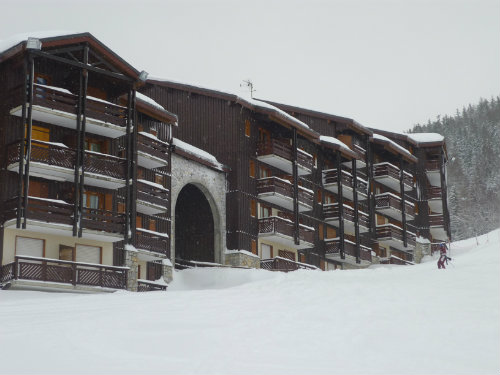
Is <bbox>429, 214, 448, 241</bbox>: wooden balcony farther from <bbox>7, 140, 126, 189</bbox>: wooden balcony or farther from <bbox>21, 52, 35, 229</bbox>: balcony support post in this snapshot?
<bbox>21, 52, 35, 229</bbox>: balcony support post

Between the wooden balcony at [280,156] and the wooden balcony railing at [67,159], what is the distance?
14.5 m

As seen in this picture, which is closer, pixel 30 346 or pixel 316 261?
pixel 30 346

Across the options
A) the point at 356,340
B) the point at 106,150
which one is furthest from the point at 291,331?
the point at 106,150

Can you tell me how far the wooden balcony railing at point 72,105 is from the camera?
123 ft

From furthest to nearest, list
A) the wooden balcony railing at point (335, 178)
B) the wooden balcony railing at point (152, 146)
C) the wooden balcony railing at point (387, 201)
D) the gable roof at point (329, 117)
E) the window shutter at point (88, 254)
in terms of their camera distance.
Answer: the wooden balcony railing at point (387, 201)
the gable roof at point (329, 117)
the wooden balcony railing at point (335, 178)
the wooden balcony railing at point (152, 146)
the window shutter at point (88, 254)

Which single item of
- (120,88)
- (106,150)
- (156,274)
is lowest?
(156,274)

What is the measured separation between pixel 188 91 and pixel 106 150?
1236cm

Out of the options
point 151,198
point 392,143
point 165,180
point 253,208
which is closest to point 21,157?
point 151,198

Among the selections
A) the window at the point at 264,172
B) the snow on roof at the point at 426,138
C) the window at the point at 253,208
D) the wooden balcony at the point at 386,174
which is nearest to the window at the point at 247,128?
the window at the point at 264,172

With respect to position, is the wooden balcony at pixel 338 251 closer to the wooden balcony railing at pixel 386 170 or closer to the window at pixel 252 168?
the wooden balcony railing at pixel 386 170

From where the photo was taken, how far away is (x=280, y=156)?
174ft

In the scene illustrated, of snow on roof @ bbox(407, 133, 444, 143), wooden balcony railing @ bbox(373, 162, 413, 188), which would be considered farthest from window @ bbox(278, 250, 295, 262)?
snow on roof @ bbox(407, 133, 444, 143)

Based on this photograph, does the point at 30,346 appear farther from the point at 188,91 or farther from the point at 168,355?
the point at 188,91

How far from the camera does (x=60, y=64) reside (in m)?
39.8
